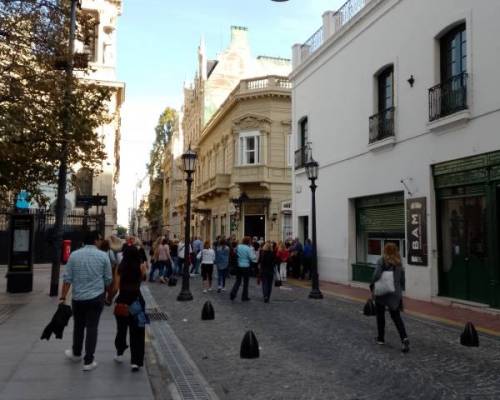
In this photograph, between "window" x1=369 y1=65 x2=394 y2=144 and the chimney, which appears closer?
"window" x1=369 y1=65 x2=394 y2=144

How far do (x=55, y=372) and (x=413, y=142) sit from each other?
11376mm

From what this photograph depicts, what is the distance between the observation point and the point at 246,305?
542 inches

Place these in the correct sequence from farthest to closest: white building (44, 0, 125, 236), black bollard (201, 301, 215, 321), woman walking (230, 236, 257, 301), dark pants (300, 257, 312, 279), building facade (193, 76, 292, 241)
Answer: white building (44, 0, 125, 236) → building facade (193, 76, 292, 241) → dark pants (300, 257, 312, 279) → woman walking (230, 236, 257, 301) → black bollard (201, 301, 215, 321)

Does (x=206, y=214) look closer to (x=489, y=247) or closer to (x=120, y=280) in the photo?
(x=489, y=247)

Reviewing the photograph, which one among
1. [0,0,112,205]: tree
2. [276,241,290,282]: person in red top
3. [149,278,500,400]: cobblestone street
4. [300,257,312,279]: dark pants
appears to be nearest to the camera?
[149,278,500,400]: cobblestone street

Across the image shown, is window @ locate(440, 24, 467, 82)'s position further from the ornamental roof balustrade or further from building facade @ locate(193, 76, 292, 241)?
building facade @ locate(193, 76, 292, 241)

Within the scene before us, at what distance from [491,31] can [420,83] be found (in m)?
2.75

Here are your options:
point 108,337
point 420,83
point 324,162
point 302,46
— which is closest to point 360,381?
point 108,337

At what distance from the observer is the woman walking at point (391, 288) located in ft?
27.1

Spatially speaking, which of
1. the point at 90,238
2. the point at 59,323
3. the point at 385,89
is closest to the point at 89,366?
the point at 59,323

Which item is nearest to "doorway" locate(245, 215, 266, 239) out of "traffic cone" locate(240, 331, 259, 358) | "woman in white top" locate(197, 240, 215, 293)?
"woman in white top" locate(197, 240, 215, 293)

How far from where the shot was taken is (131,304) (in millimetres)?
6836

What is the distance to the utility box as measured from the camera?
15023 mm

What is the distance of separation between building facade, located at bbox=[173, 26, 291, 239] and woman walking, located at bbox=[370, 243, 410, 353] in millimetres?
15851
